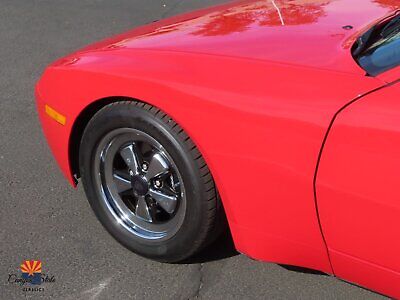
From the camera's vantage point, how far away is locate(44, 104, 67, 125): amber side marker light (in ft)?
9.05

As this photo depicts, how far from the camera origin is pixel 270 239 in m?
2.25

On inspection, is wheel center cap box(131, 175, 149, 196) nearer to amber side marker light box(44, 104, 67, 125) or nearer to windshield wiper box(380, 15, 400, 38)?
amber side marker light box(44, 104, 67, 125)

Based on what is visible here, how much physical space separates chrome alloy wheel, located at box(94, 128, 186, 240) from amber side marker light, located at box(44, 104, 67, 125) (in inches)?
9.2

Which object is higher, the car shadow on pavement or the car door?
the car door

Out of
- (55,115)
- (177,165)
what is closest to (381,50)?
(177,165)

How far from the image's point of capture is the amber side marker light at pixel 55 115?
276 cm

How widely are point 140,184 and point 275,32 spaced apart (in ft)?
3.06

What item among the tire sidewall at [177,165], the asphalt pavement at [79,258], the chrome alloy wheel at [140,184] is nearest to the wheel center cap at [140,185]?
the chrome alloy wheel at [140,184]

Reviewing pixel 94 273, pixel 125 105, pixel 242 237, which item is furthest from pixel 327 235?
pixel 94 273

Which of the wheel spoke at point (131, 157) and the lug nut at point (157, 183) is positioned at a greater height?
the wheel spoke at point (131, 157)

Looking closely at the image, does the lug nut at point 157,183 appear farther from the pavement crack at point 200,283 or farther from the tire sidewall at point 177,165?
the pavement crack at point 200,283

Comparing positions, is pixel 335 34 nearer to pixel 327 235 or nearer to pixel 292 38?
pixel 292 38

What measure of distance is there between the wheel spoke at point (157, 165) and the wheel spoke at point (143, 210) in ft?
0.61

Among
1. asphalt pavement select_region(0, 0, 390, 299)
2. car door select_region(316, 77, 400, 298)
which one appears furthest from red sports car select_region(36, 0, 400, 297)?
asphalt pavement select_region(0, 0, 390, 299)
